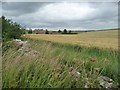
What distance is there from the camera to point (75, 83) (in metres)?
5.31

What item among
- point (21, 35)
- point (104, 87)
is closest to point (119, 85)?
point (104, 87)

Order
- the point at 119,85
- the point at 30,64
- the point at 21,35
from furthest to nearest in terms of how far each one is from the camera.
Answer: the point at 21,35 → the point at 119,85 → the point at 30,64

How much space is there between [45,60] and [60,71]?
15.4 inches

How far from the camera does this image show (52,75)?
508 cm

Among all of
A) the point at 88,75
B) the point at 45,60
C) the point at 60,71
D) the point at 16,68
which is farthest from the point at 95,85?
the point at 16,68

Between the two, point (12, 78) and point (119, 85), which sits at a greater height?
point (12, 78)

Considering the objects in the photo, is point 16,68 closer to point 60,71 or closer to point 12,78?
point 12,78

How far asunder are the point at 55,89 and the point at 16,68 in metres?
0.82

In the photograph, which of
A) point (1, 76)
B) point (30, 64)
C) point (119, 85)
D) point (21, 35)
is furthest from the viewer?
point (21, 35)

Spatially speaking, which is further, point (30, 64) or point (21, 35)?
point (21, 35)

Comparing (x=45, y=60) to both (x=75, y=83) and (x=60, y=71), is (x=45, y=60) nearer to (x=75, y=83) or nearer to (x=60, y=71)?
(x=60, y=71)

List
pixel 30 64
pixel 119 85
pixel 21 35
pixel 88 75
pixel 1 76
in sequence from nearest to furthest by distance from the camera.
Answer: pixel 1 76
pixel 30 64
pixel 88 75
pixel 119 85
pixel 21 35

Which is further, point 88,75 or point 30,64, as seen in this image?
point 88,75

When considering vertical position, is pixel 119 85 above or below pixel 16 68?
below
